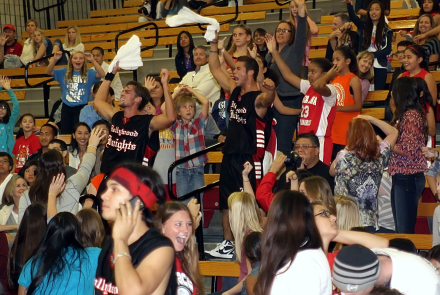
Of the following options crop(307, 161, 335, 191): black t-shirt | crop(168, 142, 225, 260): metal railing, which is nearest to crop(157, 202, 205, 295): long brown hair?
crop(168, 142, 225, 260): metal railing

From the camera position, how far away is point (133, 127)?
5582 mm

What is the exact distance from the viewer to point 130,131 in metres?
5.58

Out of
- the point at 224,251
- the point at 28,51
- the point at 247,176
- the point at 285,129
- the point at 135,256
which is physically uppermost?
the point at 28,51

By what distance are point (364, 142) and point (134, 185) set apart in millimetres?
2796

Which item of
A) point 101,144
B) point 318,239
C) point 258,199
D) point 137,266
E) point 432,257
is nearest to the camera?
point 137,266

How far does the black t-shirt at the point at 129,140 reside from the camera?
5.56 metres

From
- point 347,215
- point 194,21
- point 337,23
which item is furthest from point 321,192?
point 337,23

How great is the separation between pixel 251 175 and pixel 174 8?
2.83 metres

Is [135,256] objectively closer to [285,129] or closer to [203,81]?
[285,129]

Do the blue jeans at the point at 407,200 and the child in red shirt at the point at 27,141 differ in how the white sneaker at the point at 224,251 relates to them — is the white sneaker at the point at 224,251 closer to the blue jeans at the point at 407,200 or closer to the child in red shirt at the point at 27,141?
the blue jeans at the point at 407,200

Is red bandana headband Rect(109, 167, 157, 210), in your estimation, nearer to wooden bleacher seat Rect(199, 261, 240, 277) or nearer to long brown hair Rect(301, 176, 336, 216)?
long brown hair Rect(301, 176, 336, 216)

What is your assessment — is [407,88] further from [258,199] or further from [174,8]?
[174,8]

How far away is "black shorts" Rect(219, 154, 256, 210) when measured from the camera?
19.0 feet

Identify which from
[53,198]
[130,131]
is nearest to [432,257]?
[53,198]
